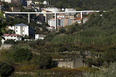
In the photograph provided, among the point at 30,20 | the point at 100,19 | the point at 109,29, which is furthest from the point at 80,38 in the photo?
the point at 30,20

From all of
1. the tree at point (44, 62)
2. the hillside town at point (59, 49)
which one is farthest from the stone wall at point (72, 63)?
the tree at point (44, 62)

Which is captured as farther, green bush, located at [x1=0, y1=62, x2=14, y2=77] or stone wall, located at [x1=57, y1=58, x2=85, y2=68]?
stone wall, located at [x1=57, y1=58, x2=85, y2=68]

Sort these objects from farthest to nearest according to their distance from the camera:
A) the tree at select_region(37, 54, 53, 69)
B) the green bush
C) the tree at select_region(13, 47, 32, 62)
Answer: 1. the tree at select_region(13, 47, 32, 62)
2. the tree at select_region(37, 54, 53, 69)
3. the green bush

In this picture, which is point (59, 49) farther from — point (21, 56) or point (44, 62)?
point (44, 62)

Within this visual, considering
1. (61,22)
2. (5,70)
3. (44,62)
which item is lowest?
(5,70)

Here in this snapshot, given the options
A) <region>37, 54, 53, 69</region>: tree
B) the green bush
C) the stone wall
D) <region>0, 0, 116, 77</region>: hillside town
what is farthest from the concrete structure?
the green bush

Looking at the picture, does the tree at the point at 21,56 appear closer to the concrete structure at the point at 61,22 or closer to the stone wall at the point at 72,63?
the stone wall at the point at 72,63

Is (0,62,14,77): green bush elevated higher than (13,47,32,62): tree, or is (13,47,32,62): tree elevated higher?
(13,47,32,62): tree

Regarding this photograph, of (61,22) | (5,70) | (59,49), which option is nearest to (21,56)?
(5,70)

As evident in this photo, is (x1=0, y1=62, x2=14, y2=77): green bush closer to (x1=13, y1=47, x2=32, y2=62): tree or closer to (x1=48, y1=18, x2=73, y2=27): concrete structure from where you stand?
(x1=13, y1=47, x2=32, y2=62): tree

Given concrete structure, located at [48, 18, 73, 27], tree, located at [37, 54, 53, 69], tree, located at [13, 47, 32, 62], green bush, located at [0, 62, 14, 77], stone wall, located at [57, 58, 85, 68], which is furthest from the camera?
concrete structure, located at [48, 18, 73, 27]

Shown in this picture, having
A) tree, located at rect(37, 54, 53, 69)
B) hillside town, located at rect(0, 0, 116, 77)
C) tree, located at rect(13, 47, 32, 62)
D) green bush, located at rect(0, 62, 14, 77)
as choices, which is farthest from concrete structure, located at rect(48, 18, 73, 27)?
green bush, located at rect(0, 62, 14, 77)

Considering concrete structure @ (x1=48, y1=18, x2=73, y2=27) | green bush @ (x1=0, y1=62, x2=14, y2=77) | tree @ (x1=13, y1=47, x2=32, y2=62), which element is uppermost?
concrete structure @ (x1=48, y1=18, x2=73, y2=27)

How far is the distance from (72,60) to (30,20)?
37229mm
